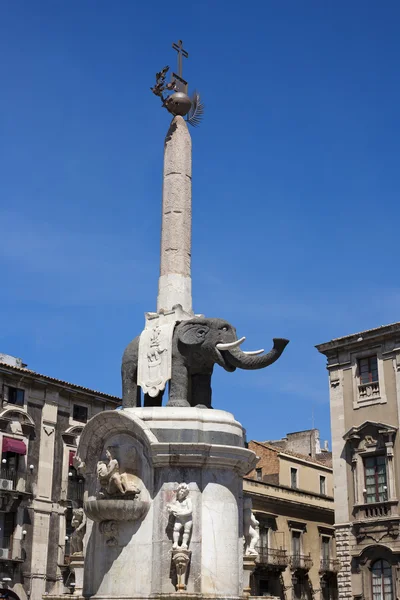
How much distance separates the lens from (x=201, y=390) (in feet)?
50.5

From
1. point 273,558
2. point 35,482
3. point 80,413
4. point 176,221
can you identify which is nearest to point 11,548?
point 35,482

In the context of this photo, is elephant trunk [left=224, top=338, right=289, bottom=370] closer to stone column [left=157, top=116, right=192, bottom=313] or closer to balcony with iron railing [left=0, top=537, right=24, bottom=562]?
stone column [left=157, top=116, right=192, bottom=313]

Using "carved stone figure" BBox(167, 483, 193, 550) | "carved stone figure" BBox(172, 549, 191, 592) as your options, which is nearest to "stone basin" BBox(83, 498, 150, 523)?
"carved stone figure" BBox(167, 483, 193, 550)

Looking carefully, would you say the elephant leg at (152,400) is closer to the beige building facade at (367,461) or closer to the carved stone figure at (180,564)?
the carved stone figure at (180,564)

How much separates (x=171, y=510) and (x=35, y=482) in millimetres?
30256

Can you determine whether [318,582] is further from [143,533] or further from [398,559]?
[143,533]

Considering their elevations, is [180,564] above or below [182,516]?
below

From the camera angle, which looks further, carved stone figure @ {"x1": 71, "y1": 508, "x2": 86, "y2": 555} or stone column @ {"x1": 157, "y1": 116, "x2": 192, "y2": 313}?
stone column @ {"x1": 157, "y1": 116, "x2": 192, "y2": 313}

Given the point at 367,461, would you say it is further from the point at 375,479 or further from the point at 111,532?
the point at 111,532

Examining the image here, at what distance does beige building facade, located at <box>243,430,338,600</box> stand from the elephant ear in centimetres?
2840

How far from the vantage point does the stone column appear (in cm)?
1647

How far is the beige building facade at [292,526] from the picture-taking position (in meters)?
44.4

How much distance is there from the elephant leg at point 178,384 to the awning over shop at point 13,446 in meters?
27.5

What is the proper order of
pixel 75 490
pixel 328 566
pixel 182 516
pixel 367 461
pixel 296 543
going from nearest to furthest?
pixel 182 516 < pixel 367 461 < pixel 75 490 < pixel 296 543 < pixel 328 566
